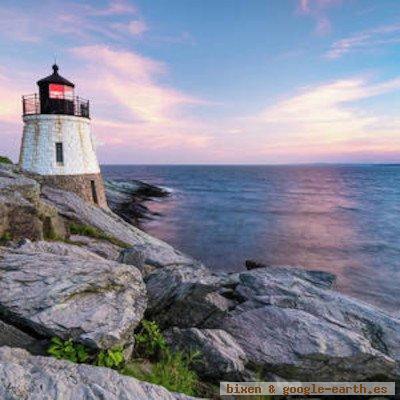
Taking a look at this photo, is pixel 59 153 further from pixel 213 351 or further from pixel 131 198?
pixel 131 198

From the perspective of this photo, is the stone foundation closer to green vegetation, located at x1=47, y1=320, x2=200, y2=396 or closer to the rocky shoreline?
the rocky shoreline

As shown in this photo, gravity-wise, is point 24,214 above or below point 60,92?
below

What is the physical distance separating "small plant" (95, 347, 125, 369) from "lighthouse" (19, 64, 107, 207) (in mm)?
20864

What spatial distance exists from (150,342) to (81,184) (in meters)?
20.7

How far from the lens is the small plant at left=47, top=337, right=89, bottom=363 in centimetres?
596

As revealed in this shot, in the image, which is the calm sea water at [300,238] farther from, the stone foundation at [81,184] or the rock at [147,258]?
the rock at [147,258]

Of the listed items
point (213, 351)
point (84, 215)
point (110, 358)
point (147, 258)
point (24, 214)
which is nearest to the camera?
point (110, 358)

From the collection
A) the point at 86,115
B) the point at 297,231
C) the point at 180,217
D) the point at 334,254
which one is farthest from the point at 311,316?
the point at 180,217

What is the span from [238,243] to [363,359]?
91.7 feet

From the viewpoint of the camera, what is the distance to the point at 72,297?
6.93m

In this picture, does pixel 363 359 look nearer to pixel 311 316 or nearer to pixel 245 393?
pixel 311 316

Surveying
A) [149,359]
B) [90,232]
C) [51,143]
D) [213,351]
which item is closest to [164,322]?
[149,359]

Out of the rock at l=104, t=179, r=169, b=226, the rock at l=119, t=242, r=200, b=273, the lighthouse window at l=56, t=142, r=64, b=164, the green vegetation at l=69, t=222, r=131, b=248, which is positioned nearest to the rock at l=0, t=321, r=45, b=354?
the rock at l=119, t=242, r=200, b=273

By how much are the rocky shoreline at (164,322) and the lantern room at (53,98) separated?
1474cm
